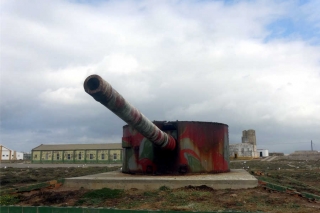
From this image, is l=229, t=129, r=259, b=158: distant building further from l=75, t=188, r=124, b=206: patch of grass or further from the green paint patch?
the green paint patch

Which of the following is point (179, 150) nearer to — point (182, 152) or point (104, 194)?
point (182, 152)

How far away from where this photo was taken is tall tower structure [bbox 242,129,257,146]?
2586 inches

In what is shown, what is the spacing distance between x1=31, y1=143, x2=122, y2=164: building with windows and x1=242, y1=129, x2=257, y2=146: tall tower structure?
27.2 meters

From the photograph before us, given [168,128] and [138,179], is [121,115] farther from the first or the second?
[168,128]

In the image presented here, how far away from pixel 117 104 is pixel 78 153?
168 ft

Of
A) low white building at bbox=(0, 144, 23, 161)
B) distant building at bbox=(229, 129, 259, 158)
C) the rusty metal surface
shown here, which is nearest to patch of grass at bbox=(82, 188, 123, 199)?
the rusty metal surface

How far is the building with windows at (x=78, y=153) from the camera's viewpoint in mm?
53344

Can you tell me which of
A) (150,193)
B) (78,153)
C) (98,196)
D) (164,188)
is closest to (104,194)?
(98,196)

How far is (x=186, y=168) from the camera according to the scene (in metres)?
11.4

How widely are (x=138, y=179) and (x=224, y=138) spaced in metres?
4.92

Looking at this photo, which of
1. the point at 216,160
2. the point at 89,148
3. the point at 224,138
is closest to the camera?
the point at 216,160

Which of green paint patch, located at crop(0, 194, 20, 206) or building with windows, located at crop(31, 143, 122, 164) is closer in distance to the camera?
green paint patch, located at crop(0, 194, 20, 206)

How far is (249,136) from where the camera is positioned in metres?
66.5

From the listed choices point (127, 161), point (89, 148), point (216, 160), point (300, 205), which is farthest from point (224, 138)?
point (89, 148)
